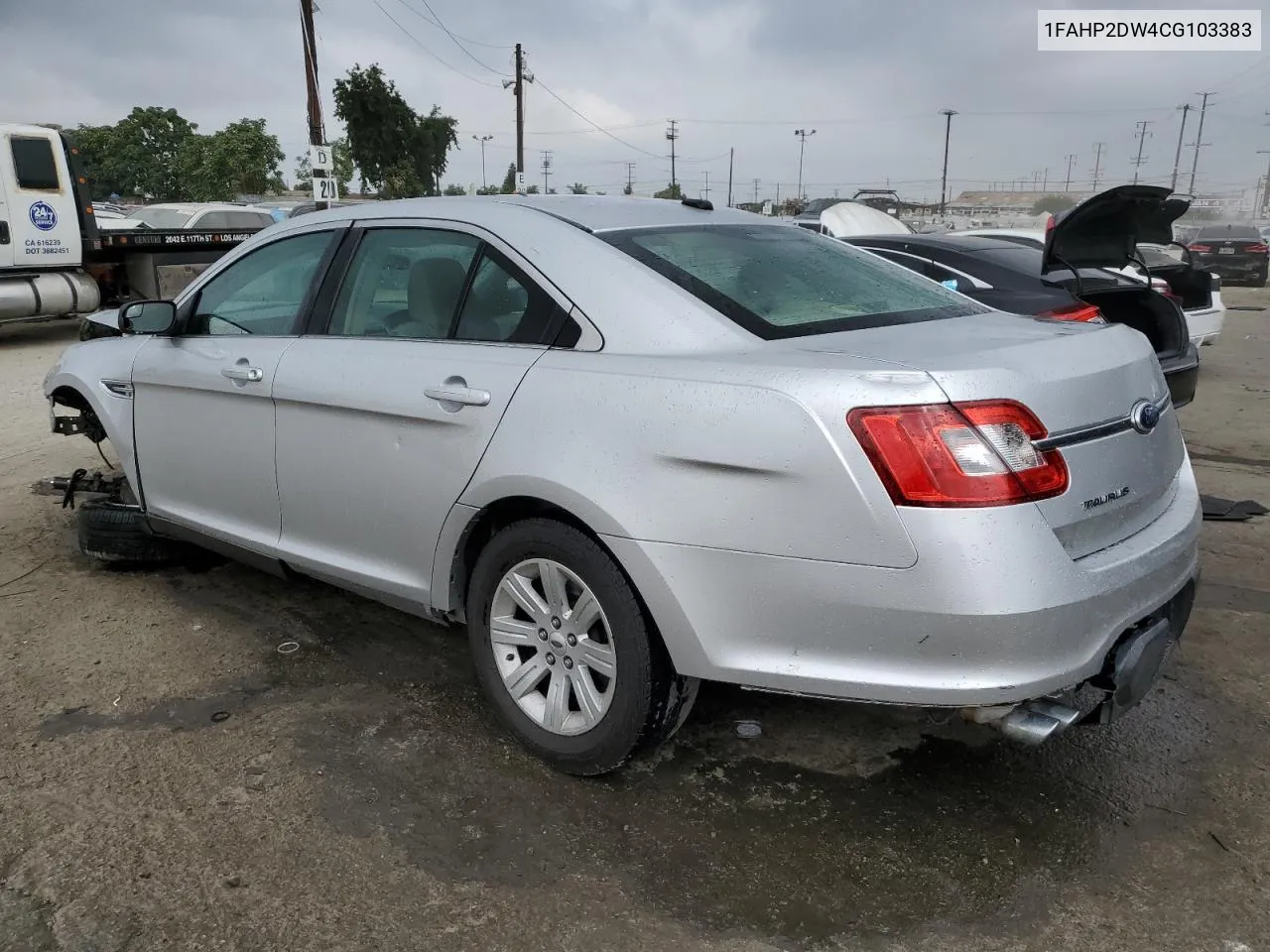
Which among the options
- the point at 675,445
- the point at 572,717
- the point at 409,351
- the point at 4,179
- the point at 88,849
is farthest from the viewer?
the point at 4,179

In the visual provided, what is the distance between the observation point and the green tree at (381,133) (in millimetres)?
46625

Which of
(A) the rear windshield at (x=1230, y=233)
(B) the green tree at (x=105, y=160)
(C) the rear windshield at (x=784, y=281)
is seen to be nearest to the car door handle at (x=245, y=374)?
(C) the rear windshield at (x=784, y=281)

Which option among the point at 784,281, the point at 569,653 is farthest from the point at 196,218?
the point at 569,653

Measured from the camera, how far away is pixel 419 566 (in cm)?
313

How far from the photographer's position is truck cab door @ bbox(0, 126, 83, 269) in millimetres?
11961

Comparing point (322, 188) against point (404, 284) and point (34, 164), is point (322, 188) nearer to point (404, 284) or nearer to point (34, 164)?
point (34, 164)

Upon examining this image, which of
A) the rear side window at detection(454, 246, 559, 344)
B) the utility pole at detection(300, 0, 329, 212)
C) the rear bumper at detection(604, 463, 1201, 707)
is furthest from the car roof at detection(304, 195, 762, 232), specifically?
the utility pole at detection(300, 0, 329, 212)

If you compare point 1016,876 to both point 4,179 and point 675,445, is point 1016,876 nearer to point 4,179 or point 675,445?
point 675,445

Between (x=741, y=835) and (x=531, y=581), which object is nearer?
(x=741, y=835)

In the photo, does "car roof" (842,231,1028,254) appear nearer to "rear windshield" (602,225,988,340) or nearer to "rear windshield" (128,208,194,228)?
"rear windshield" (602,225,988,340)

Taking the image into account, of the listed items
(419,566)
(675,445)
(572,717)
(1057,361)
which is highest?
(1057,361)

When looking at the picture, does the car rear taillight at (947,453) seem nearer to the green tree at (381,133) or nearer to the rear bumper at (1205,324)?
the rear bumper at (1205,324)

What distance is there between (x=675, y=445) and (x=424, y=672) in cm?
168

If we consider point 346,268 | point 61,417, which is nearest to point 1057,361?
point 346,268
